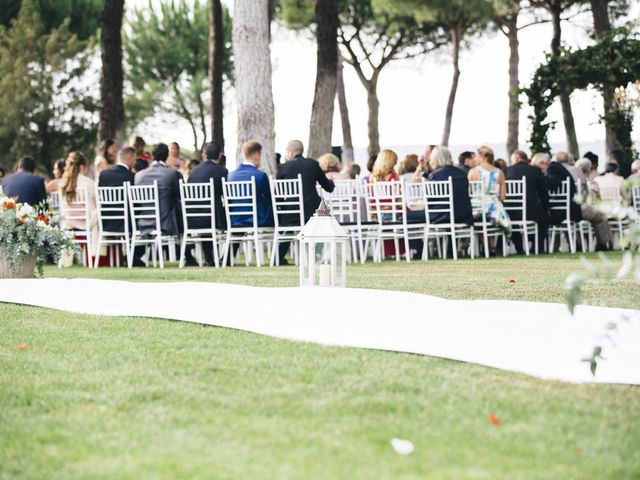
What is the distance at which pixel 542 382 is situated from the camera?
16.7 feet

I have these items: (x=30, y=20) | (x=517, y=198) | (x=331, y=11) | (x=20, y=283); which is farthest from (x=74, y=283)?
(x=30, y=20)

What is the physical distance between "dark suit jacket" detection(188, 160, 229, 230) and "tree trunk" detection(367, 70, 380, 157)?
19.8 meters

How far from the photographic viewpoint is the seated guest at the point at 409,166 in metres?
17.1

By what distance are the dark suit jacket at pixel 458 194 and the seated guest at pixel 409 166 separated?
139cm

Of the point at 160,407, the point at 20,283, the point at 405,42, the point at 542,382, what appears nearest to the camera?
the point at 160,407

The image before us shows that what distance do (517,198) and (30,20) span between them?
2944cm

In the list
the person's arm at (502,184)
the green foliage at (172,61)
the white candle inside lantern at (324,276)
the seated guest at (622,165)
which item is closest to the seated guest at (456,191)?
the person's arm at (502,184)

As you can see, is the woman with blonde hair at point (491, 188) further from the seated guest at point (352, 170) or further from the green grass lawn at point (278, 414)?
the green grass lawn at point (278, 414)

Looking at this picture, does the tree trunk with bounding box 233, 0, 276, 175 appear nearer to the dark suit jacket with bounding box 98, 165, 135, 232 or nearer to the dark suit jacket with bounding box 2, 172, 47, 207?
the dark suit jacket with bounding box 98, 165, 135, 232

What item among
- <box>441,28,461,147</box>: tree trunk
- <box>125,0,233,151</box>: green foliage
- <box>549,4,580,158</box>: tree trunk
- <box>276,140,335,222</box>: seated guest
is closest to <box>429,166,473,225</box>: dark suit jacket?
<box>276,140,335,222</box>: seated guest

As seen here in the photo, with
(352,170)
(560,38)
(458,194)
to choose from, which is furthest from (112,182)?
(560,38)

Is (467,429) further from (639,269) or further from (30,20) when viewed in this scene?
(30,20)

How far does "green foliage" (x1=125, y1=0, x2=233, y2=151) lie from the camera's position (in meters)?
48.3

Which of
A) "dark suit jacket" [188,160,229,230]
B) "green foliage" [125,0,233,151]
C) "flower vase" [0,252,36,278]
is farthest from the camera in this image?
A: "green foliage" [125,0,233,151]
